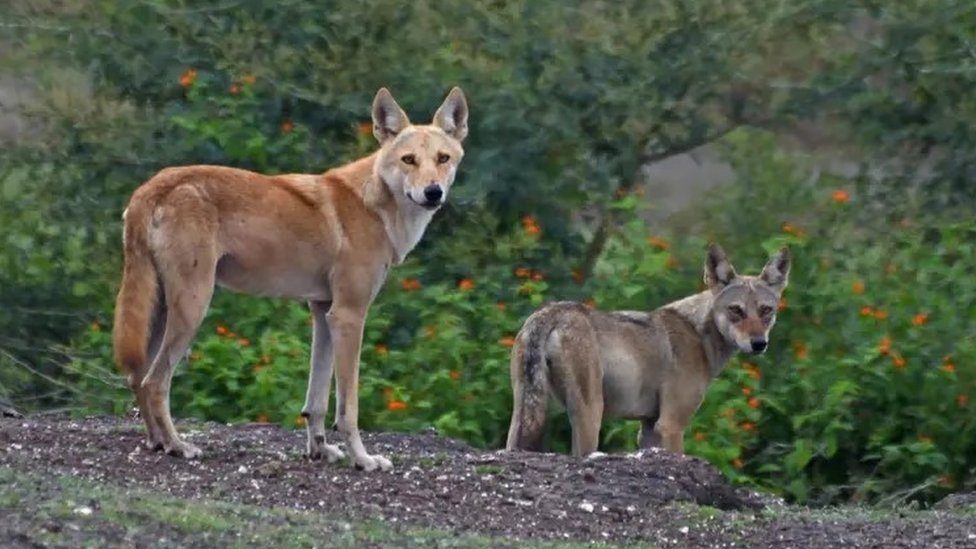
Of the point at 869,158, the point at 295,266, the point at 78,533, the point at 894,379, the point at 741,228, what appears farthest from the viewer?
the point at 869,158

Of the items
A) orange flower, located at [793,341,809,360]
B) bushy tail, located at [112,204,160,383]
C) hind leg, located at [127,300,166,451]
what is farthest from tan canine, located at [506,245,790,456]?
bushy tail, located at [112,204,160,383]

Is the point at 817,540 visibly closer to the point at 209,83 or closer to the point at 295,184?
the point at 295,184

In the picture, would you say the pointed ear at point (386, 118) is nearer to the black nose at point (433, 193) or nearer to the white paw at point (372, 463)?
the black nose at point (433, 193)

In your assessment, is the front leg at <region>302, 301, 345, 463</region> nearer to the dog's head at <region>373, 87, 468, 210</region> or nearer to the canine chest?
the dog's head at <region>373, 87, 468, 210</region>

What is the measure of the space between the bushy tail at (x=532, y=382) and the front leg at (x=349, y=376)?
1.54 meters

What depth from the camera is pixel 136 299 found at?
8.43 m

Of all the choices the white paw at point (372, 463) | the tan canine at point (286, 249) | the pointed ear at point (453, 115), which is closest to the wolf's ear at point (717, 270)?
the pointed ear at point (453, 115)

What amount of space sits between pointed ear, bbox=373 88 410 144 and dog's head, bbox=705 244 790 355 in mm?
2426

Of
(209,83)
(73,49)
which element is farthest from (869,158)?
(73,49)

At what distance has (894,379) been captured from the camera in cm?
1195

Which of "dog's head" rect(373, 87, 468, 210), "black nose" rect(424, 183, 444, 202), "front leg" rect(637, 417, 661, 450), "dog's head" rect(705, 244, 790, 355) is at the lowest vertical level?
"front leg" rect(637, 417, 661, 450)

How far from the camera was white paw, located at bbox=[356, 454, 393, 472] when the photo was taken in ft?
28.5

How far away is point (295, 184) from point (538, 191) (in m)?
4.77

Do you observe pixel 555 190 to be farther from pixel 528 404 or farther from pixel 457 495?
pixel 457 495
